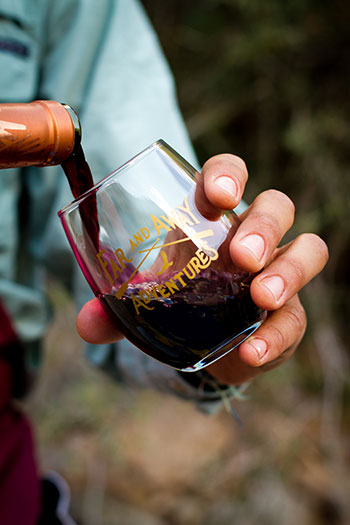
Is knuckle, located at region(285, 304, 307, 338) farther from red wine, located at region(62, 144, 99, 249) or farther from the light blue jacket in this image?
the light blue jacket

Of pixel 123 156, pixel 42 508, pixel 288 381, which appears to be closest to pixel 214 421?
pixel 288 381

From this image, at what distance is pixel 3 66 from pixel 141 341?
0.51 metres

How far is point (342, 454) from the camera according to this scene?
1400 millimetres

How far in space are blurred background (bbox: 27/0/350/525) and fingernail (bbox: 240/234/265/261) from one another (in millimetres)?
918

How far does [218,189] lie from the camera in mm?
410

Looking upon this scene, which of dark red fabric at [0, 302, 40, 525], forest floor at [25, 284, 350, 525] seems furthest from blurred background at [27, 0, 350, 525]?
dark red fabric at [0, 302, 40, 525]

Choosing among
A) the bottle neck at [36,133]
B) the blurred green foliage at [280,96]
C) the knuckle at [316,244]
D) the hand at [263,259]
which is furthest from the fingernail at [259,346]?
the blurred green foliage at [280,96]

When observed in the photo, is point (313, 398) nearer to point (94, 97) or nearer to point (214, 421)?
point (214, 421)

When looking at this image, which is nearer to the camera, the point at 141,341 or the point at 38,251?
the point at 141,341

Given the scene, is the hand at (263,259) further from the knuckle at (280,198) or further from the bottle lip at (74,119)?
the bottle lip at (74,119)

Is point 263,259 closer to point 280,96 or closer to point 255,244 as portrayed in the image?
point 255,244

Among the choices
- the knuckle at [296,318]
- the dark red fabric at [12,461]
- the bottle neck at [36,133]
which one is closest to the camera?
the bottle neck at [36,133]

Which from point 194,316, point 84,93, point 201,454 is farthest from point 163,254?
point 201,454

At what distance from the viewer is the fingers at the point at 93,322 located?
18.9 inches
